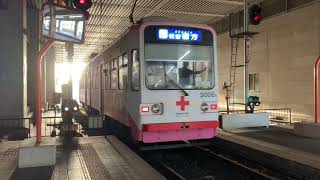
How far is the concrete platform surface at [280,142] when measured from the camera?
8.17m

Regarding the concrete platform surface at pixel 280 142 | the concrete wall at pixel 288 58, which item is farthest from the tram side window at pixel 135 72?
the concrete wall at pixel 288 58

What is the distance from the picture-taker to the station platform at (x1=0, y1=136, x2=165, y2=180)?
6.54 metres

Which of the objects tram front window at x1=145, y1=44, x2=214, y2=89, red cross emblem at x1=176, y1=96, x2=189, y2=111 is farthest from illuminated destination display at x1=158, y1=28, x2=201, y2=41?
red cross emblem at x1=176, y1=96, x2=189, y2=111

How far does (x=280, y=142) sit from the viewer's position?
401 inches

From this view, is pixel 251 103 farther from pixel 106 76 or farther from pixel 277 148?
pixel 106 76

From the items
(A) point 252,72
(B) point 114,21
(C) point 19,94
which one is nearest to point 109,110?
(C) point 19,94

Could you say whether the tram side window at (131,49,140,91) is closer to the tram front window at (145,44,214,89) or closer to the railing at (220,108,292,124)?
the tram front window at (145,44,214,89)

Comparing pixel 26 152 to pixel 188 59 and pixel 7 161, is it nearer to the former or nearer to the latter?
pixel 7 161

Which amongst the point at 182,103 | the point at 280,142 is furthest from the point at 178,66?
the point at 280,142

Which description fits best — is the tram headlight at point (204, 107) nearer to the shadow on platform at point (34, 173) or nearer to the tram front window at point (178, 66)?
the tram front window at point (178, 66)

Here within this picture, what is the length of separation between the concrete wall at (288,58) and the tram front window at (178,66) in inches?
309

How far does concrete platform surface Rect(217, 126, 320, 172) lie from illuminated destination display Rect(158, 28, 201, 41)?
312 cm

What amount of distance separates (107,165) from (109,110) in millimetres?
5546

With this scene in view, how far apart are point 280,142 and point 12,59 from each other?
30.3 feet
